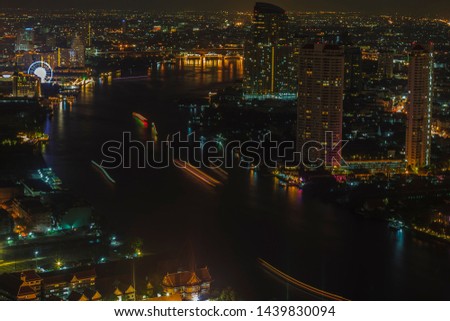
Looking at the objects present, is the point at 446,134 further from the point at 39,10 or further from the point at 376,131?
the point at 39,10

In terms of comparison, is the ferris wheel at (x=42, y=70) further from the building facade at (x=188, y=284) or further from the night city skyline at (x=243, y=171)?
the building facade at (x=188, y=284)

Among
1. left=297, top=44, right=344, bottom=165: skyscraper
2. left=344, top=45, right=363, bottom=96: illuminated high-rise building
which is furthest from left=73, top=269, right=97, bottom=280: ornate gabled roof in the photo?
left=344, top=45, right=363, bottom=96: illuminated high-rise building

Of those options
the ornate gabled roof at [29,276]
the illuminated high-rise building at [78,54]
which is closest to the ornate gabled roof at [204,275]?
the ornate gabled roof at [29,276]

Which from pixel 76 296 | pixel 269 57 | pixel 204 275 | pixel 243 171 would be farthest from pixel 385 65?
pixel 76 296

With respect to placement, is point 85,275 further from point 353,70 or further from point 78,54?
point 78,54

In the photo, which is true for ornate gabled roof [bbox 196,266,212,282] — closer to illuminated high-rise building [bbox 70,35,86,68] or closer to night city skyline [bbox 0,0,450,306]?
night city skyline [bbox 0,0,450,306]
